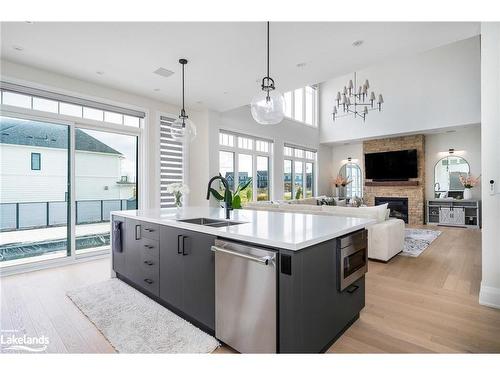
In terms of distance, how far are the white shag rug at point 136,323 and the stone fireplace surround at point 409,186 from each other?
7.90m

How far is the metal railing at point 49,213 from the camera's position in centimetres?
364

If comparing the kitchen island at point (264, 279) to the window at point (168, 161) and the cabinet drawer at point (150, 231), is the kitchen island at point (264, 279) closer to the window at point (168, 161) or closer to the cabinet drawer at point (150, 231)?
the cabinet drawer at point (150, 231)

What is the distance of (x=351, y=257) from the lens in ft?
6.63

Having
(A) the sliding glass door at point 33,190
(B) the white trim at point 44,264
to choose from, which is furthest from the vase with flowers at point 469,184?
(A) the sliding glass door at point 33,190

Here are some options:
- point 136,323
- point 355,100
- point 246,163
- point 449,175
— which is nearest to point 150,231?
point 136,323

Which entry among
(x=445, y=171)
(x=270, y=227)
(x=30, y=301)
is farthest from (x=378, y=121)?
(x=30, y=301)

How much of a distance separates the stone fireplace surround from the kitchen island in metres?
6.85

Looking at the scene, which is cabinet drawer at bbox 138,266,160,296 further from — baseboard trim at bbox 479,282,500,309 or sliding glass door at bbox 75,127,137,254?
baseboard trim at bbox 479,282,500,309

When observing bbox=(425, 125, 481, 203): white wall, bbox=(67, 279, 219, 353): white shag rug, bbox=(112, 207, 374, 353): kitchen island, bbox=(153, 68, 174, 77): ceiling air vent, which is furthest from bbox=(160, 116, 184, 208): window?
bbox=(425, 125, 481, 203): white wall

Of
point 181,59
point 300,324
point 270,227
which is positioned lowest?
point 300,324

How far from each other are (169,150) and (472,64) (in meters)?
7.78

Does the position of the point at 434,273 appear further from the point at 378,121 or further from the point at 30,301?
the point at 378,121

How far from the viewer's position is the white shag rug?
1.91m
